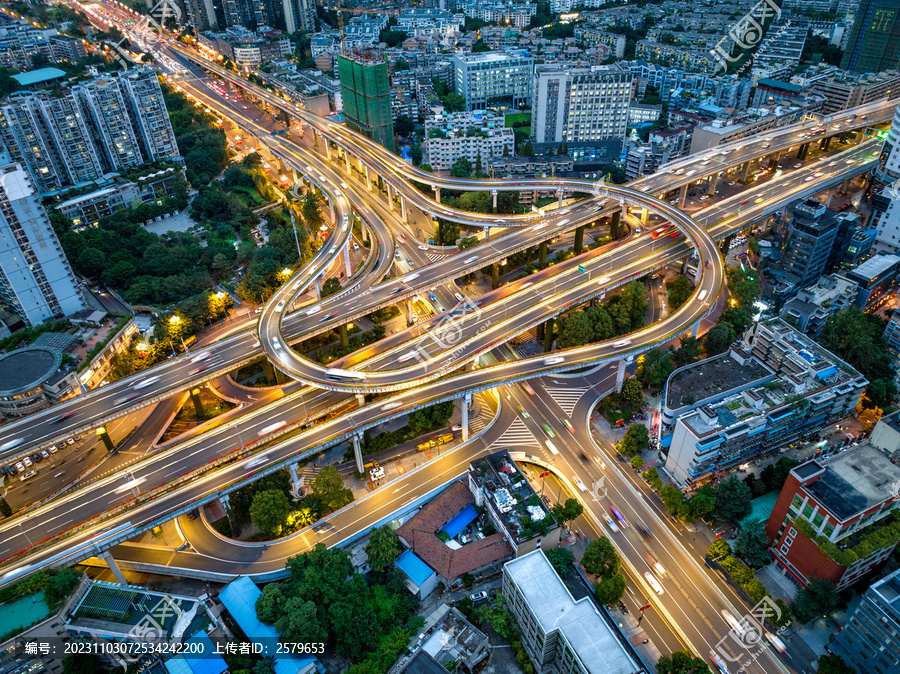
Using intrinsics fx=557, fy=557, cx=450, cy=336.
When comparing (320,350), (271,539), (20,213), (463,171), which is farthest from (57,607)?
(463,171)

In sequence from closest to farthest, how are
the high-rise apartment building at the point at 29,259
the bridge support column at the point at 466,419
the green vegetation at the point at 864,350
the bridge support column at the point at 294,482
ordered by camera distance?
1. the bridge support column at the point at 294,482
2. the bridge support column at the point at 466,419
3. the green vegetation at the point at 864,350
4. the high-rise apartment building at the point at 29,259

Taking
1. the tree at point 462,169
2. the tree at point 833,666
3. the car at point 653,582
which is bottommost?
the car at point 653,582

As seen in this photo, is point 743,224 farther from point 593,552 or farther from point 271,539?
point 271,539

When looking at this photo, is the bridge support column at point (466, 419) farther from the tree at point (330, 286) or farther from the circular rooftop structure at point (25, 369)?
the circular rooftop structure at point (25, 369)

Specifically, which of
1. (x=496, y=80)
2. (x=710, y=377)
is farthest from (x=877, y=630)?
(x=496, y=80)

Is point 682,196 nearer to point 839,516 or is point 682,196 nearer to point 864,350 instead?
point 864,350

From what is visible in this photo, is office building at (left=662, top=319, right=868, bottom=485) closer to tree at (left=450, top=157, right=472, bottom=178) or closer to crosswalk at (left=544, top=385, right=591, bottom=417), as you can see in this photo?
crosswalk at (left=544, top=385, right=591, bottom=417)

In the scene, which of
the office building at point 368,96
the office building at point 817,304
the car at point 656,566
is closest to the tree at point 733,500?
the car at point 656,566
